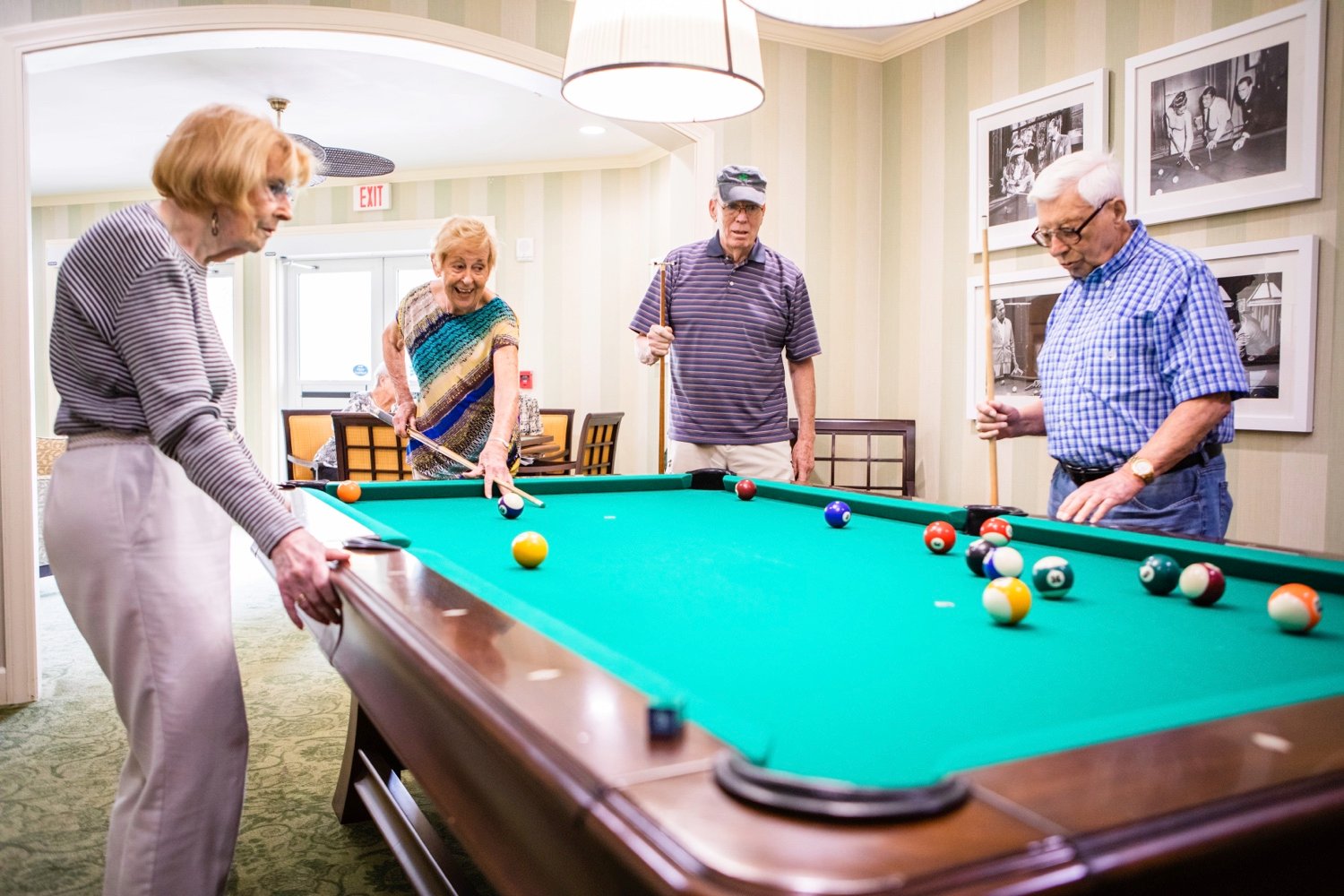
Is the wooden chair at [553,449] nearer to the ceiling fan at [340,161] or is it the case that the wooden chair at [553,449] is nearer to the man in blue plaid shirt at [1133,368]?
the ceiling fan at [340,161]

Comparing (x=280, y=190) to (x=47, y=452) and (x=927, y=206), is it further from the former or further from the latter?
(x=47, y=452)

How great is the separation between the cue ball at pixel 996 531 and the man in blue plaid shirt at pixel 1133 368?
28 centimetres

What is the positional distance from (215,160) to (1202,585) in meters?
1.51

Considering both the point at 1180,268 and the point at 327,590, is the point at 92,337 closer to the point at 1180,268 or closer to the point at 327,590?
the point at 327,590

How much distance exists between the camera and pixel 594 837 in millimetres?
592

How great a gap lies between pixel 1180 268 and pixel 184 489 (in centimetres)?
216

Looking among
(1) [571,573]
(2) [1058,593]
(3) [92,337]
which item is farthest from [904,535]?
(3) [92,337]

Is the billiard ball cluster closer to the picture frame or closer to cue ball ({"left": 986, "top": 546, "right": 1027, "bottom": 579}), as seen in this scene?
cue ball ({"left": 986, "top": 546, "right": 1027, "bottom": 579})

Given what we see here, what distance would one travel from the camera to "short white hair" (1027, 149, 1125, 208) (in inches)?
93.7

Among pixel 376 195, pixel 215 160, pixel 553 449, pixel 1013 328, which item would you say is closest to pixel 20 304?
pixel 215 160

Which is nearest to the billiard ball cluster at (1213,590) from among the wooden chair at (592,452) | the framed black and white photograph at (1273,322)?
the framed black and white photograph at (1273,322)

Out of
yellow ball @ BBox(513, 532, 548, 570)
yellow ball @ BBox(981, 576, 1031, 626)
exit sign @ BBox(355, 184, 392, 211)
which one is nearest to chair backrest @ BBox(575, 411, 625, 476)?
exit sign @ BBox(355, 184, 392, 211)

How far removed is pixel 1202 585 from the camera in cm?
131

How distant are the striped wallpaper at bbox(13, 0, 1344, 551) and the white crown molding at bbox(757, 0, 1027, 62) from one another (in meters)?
0.04
